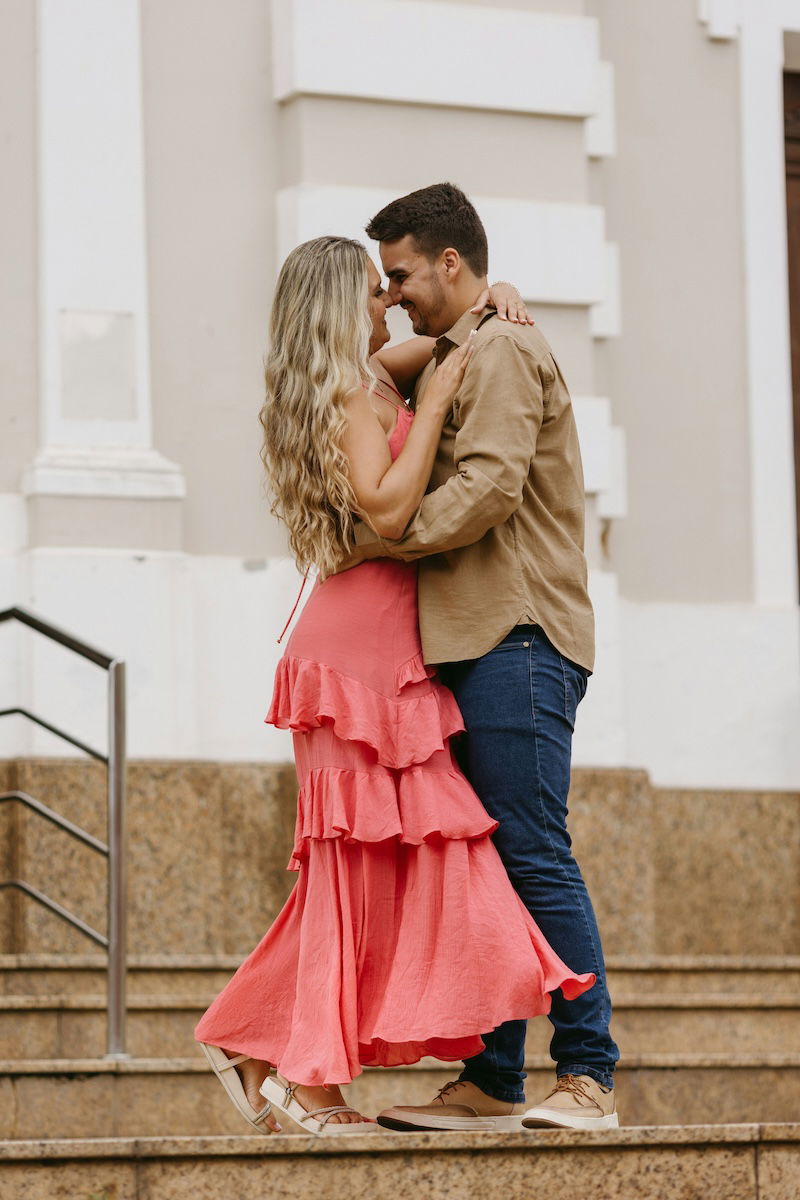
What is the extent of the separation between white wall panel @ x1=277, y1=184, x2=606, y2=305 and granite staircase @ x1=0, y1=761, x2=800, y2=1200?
1574 mm

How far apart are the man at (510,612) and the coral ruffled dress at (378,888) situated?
0.06m

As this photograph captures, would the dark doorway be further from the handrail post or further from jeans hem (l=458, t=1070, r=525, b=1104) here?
jeans hem (l=458, t=1070, r=525, b=1104)

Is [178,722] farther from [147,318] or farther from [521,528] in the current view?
[521,528]

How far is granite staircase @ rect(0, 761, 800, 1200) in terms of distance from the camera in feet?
11.6

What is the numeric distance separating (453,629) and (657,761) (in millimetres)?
3358

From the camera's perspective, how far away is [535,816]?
13.2 feet

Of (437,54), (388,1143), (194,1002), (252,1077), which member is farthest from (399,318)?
(388,1143)

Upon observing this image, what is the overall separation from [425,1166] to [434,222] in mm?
1686

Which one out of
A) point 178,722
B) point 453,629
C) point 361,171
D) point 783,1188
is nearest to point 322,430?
point 453,629

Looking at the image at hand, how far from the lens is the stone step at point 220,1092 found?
4922 millimetres

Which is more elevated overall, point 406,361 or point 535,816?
point 406,361

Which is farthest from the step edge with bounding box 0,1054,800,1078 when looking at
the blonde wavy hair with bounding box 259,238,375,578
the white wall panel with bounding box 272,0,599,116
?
the white wall panel with bounding box 272,0,599,116

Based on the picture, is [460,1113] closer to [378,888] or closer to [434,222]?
[378,888]

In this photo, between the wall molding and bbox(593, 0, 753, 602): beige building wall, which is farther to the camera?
bbox(593, 0, 753, 602): beige building wall
